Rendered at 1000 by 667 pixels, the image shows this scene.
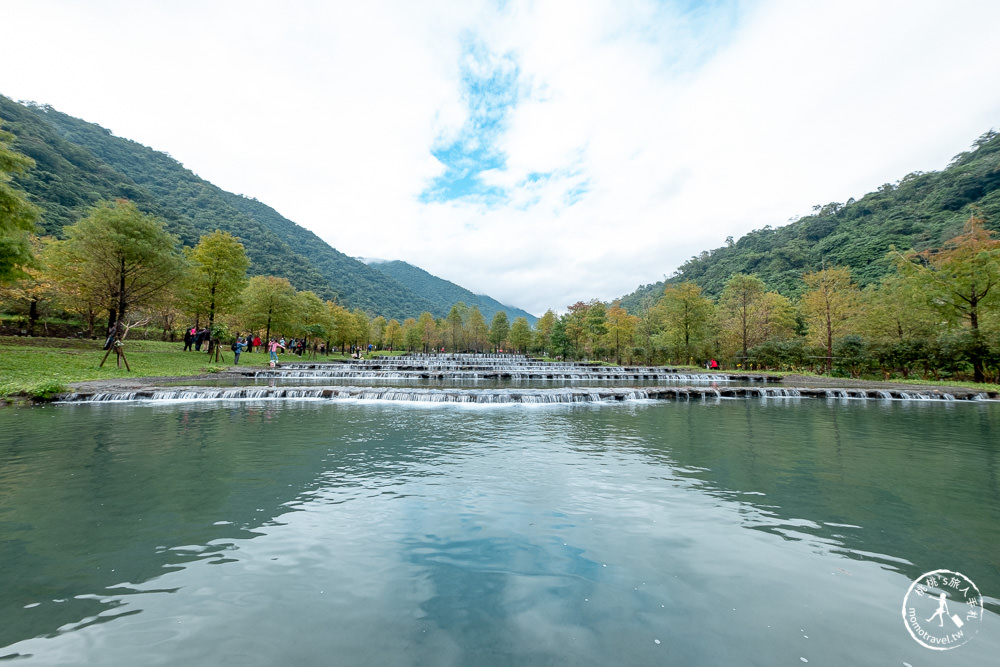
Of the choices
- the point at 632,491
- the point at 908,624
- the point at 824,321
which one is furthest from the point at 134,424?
the point at 824,321

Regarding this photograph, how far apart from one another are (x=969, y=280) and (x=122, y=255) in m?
64.4

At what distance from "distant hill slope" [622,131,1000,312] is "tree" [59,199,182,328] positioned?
313 ft

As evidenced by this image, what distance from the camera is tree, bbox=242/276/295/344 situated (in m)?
45.6

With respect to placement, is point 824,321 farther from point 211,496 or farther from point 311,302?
point 311,302

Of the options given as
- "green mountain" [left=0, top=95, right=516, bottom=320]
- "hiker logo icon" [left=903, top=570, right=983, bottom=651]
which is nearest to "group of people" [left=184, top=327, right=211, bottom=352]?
"green mountain" [left=0, top=95, right=516, bottom=320]

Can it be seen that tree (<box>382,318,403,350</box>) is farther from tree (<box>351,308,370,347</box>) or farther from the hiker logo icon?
the hiker logo icon

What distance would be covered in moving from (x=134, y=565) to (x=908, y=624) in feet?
27.1

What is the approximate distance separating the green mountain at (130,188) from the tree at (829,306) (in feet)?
344

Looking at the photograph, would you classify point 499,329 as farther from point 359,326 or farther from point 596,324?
point 596,324

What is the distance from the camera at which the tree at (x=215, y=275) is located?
38719mm

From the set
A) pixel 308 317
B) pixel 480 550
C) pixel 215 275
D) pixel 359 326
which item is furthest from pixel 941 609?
pixel 359 326

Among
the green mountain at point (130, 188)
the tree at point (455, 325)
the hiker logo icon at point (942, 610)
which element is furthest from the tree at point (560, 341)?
the green mountain at point (130, 188)

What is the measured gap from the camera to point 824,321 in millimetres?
44312

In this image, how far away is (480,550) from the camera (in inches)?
198
